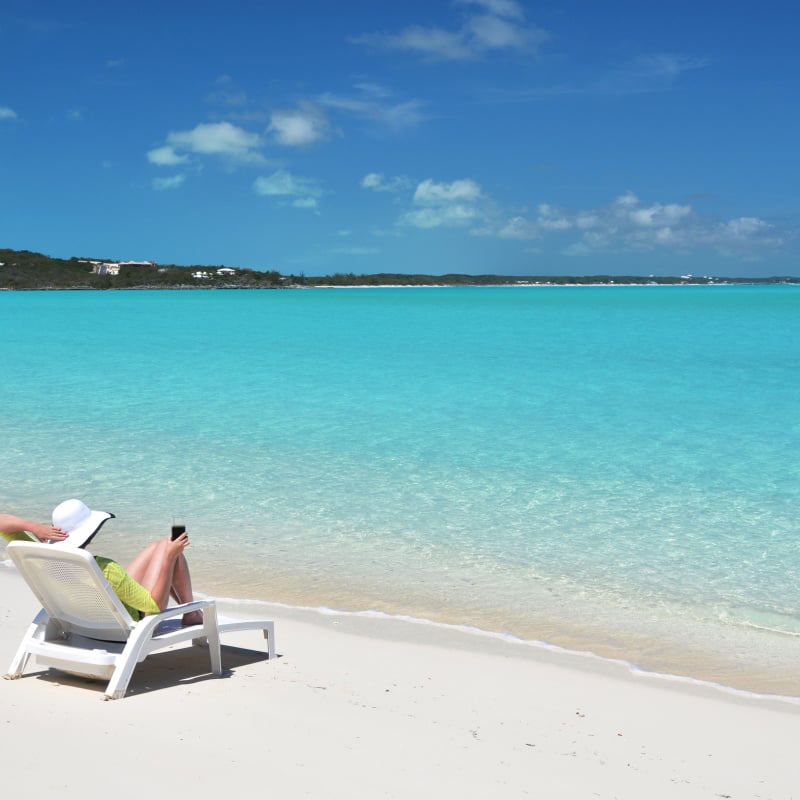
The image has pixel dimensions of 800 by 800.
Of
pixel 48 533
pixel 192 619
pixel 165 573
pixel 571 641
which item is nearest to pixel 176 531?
pixel 165 573

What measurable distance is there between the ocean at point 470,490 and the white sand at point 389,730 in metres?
0.75

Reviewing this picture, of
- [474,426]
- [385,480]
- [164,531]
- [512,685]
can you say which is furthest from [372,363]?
[512,685]

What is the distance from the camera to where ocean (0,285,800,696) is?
20.7ft

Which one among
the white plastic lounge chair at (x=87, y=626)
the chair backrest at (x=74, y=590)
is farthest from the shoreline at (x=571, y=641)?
the chair backrest at (x=74, y=590)

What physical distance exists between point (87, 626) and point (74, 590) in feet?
0.80

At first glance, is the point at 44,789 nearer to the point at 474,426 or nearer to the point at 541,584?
the point at 541,584

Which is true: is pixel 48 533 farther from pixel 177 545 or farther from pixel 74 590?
pixel 177 545

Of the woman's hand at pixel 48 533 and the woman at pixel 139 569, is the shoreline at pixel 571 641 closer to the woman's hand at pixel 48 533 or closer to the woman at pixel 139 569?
the woman at pixel 139 569

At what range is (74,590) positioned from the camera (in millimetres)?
4266

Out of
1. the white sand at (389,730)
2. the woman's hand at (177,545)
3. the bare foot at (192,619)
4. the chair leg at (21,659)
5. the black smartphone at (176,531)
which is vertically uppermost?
the black smartphone at (176,531)

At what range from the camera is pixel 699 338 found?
1459 inches

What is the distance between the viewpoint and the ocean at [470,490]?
248 inches

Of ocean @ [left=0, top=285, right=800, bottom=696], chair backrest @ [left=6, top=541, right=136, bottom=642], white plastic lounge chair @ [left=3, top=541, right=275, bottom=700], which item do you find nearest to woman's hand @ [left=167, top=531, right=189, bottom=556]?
white plastic lounge chair @ [left=3, top=541, right=275, bottom=700]

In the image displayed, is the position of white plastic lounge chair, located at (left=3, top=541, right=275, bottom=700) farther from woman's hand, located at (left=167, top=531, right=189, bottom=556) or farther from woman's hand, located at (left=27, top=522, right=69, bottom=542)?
woman's hand, located at (left=167, top=531, right=189, bottom=556)
